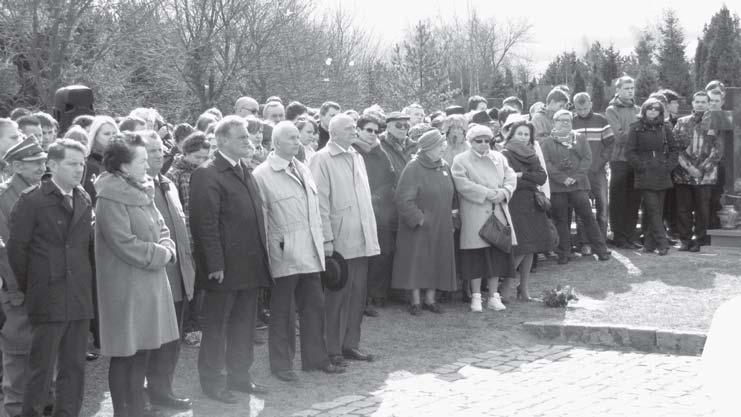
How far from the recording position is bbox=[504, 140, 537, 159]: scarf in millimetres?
11305

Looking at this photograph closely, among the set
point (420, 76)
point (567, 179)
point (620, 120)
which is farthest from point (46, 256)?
point (420, 76)

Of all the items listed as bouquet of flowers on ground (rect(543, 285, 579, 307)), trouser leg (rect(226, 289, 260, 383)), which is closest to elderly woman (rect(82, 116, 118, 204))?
trouser leg (rect(226, 289, 260, 383))

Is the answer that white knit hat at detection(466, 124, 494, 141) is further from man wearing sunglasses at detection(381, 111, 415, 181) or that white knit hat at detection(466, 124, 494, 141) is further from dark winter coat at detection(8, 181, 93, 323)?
dark winter coat at detection(8, 181, 93, 323)

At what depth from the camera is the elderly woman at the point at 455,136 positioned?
36.6ft

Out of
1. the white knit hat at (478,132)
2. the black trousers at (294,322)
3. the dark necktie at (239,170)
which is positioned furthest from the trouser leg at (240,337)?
the white knit hat at (478,132)

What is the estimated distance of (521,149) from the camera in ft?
37.3

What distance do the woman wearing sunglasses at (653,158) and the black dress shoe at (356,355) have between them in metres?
5.97

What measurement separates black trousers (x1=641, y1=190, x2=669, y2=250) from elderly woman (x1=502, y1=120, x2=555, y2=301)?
272cm

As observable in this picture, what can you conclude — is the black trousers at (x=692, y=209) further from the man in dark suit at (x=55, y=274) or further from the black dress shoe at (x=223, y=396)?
the man in dark suit at (x=55, y=274)

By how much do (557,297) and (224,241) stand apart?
445 cm

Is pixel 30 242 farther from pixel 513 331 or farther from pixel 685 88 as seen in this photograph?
pixel 685 88

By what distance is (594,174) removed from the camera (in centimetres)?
1349

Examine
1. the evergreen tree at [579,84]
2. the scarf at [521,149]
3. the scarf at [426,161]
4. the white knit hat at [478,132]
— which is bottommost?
the scarf at [426,161]

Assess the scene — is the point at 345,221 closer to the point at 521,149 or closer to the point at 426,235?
the point at 426,235
